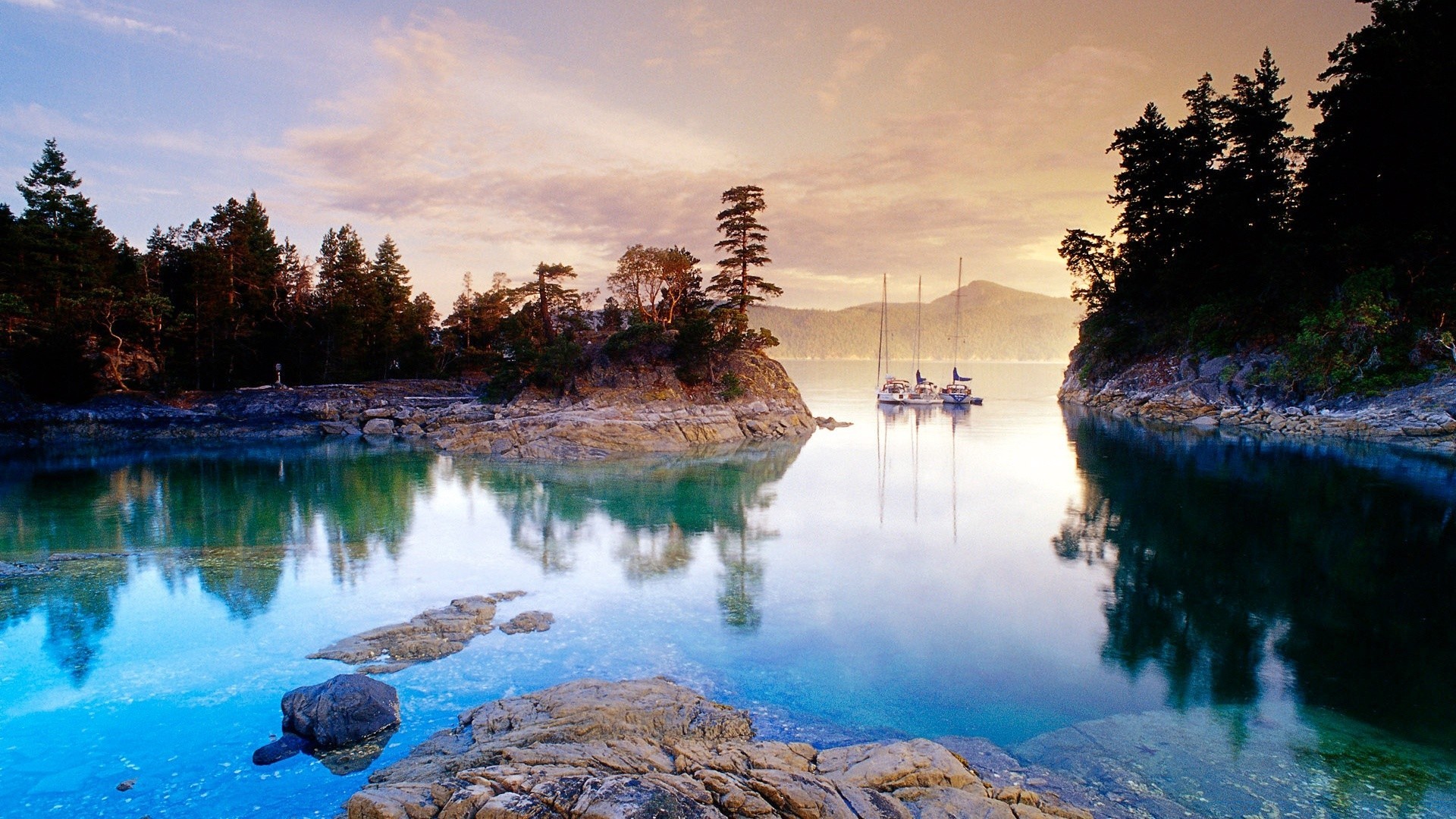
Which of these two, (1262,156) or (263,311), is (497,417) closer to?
(263,311)

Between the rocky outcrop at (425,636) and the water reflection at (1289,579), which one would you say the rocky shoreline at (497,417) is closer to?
the water reflection at (1289,579)

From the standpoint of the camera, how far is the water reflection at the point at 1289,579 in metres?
9.47

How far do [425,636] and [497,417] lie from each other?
1111 inches

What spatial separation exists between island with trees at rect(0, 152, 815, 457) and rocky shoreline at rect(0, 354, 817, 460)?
0.11 meters

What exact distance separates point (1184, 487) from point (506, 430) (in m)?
26.4

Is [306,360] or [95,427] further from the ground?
[306,360]

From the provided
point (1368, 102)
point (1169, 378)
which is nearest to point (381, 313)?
point (1169, 378)

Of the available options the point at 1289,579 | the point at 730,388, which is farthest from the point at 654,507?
the point at 730,388

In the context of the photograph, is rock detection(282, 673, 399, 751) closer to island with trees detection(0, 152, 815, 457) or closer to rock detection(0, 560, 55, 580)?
rock detection(0, 560, 55, 580)

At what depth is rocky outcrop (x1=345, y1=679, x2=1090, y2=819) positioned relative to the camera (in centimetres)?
535

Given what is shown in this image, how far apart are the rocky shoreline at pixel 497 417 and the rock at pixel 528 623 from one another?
60.9 ft

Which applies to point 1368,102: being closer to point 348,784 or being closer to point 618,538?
point 618,538

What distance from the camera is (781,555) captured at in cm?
1617

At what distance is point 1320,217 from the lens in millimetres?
38469
